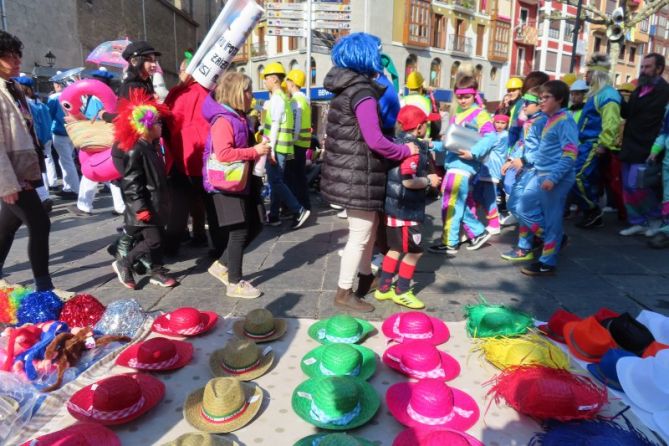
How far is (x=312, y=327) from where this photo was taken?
8.63ft

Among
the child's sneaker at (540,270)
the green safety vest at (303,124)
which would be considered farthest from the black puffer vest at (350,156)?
the green safety vest at (303,124)

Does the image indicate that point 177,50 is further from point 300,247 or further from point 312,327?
point 312,327

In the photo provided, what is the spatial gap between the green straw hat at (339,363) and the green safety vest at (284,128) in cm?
387

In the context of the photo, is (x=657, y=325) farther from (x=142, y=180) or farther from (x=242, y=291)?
(x=142, y=180)

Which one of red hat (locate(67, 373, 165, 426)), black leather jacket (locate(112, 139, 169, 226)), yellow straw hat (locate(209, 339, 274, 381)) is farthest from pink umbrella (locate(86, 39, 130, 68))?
red hat (locate(67, 373, 165, 426))

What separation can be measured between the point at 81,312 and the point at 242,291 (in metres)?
1.18

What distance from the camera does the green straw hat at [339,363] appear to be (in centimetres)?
205

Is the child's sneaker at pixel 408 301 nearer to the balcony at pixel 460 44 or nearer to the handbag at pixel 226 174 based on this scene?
the handbag at pixel 226 174

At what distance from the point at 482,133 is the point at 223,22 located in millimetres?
2582

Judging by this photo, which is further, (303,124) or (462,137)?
(303,124)

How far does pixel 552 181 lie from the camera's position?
379 centimetres

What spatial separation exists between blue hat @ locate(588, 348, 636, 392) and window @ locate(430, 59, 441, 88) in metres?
29.6

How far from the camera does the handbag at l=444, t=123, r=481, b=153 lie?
171 inches

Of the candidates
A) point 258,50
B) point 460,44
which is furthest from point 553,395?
point 258,50
